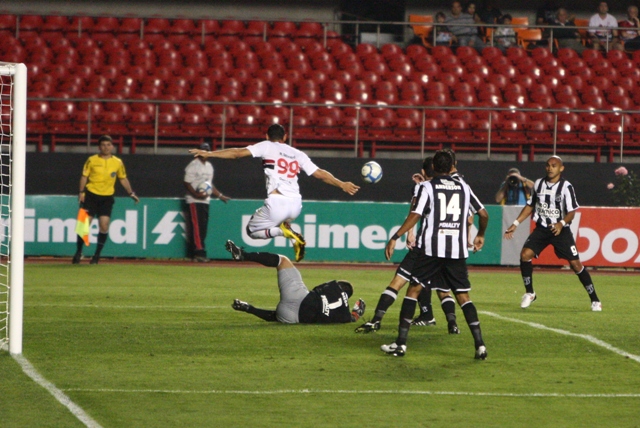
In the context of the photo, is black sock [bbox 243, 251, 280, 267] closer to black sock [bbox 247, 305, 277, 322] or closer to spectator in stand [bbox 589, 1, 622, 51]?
black sock [bbox 247, 305, 277, 322]

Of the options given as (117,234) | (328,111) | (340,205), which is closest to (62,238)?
(117,234)

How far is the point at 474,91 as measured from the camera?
2469 cm

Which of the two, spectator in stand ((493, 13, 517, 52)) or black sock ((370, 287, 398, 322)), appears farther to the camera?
spectator in stand ((493, 13, 517, 52))

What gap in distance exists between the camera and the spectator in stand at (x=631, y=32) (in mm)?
26875

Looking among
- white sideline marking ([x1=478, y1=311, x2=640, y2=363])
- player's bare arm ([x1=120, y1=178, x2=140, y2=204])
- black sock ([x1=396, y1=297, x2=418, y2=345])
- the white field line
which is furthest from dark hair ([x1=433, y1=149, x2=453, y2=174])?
→ player's bare arm ([x1=120, y1=178, x2=140, y2=204])

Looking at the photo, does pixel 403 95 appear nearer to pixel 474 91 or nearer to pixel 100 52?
pixel 474 91

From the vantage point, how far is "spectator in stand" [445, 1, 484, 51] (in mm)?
26297

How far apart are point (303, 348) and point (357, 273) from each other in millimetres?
8600

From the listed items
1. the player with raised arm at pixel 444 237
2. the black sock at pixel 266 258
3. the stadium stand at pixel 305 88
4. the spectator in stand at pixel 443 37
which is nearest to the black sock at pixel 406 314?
the player with raised arm at pixel 444 237

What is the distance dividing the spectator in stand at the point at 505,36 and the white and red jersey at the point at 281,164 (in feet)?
55.0

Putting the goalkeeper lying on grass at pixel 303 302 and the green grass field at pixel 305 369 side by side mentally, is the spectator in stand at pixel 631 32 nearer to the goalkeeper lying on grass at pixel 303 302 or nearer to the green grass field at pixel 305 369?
the green grass field at pixel 305 369

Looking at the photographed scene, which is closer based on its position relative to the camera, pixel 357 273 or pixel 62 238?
pixel 357 273

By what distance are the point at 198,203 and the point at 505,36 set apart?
11.5 metres

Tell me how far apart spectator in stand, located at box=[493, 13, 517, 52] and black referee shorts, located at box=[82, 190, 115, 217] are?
42.9 ft
